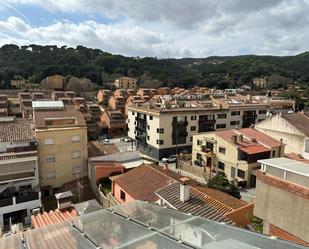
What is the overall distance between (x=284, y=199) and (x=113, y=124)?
181 ft

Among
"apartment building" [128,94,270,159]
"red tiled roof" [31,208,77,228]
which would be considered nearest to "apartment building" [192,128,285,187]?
"apartment building" [128,94,270,159]

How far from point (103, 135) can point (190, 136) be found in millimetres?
23516

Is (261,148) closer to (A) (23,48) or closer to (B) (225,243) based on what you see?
(B) (225,243)

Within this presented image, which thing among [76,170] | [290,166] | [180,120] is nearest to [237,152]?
[180,120]

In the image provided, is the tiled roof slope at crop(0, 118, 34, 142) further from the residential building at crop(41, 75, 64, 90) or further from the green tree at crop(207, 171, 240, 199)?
the residential building at crop(41, 75, 64, 90)

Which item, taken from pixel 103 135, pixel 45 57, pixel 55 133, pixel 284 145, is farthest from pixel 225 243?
pixel 45 57

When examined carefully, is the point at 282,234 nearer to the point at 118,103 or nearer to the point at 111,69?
the point at 118,103

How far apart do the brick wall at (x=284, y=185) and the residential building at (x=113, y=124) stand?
53914 mm

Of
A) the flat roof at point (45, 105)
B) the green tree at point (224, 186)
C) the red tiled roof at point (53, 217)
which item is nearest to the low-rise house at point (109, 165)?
the flat roof at point (45, 105)

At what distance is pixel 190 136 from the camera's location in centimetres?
4600

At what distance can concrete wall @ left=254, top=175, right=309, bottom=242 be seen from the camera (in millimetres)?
7891

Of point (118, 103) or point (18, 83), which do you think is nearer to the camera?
point (118, 103)

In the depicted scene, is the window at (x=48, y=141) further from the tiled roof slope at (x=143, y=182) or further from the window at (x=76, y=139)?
the tiled roof slope at (x=143, y=182)

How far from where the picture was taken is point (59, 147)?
2880 centimetres
